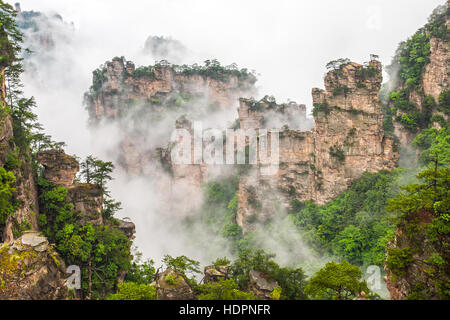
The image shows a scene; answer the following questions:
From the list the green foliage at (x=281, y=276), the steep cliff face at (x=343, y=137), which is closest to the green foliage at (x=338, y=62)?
the steep cliff face at (x=343, y=137)

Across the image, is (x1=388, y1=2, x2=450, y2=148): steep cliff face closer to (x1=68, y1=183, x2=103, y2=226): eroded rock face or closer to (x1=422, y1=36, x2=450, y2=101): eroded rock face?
(x1=422, y1=36, x2=450, y2=101): eroded rock face

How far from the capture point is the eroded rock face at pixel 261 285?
19377 millimetres

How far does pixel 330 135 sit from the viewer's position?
120 ft

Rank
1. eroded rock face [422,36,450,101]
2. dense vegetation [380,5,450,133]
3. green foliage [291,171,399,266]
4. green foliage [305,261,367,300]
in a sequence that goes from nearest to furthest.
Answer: green foliage [305,261,367,300], green foliage [291,171,399,266], eroded rock face [422,36,450,101], dense vegetation [380,5,450,133]

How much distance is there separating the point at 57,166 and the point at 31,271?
10127 mm

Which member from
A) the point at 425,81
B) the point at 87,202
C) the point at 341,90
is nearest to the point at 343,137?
the point at 341,90

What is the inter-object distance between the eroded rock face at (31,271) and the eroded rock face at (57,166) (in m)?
6.91

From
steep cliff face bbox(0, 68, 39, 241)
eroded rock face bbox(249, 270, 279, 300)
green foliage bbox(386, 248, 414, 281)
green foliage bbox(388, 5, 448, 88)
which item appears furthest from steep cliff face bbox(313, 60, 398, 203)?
steep cliff face bbox(0, 68, 39, 241)

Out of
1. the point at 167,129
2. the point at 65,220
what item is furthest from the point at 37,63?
the point at 65,220

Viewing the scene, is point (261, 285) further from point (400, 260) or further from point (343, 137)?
point (343, 137)

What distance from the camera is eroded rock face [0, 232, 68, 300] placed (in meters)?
14.7

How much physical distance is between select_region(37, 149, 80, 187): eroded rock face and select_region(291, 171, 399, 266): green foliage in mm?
25493

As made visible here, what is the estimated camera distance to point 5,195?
1578 cm
